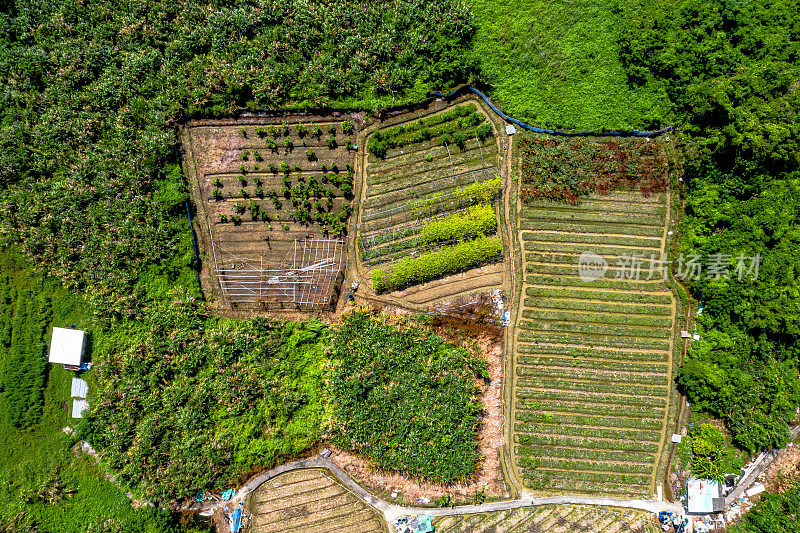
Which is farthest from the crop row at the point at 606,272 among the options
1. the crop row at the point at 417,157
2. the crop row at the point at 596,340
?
the crop row at the point at 417,157

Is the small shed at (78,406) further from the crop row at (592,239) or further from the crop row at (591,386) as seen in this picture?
the crop row at (592,239)

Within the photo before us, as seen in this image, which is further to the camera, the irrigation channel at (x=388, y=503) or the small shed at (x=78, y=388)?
the irrigation channel at (x=388, y=503)

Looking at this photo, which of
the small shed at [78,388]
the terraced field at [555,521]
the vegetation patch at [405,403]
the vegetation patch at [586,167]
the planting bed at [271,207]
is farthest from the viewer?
the planting bed at [271,207]

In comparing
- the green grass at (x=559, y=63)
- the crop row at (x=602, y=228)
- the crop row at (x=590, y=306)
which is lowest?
the crop row at (x=590, y=306)

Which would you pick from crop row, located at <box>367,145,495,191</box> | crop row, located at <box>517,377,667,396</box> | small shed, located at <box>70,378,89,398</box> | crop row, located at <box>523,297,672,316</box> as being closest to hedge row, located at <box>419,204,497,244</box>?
crop row, located at <box>367,145,495,191</box>

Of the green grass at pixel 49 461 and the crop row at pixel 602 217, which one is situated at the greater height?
the crop row at pixel 602 217

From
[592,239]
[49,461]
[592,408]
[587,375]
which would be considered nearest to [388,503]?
[592,408]

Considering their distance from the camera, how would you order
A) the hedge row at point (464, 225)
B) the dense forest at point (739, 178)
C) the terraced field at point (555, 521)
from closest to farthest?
the dense forest at point (739, 178), the hedge row at point (464, 225), the terraced field at point (555, 521)

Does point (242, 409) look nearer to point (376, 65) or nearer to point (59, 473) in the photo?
point (59, 473)

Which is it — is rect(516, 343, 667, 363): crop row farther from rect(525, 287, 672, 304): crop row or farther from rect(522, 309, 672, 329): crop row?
rect(525, 287, 672, 304): crop row
